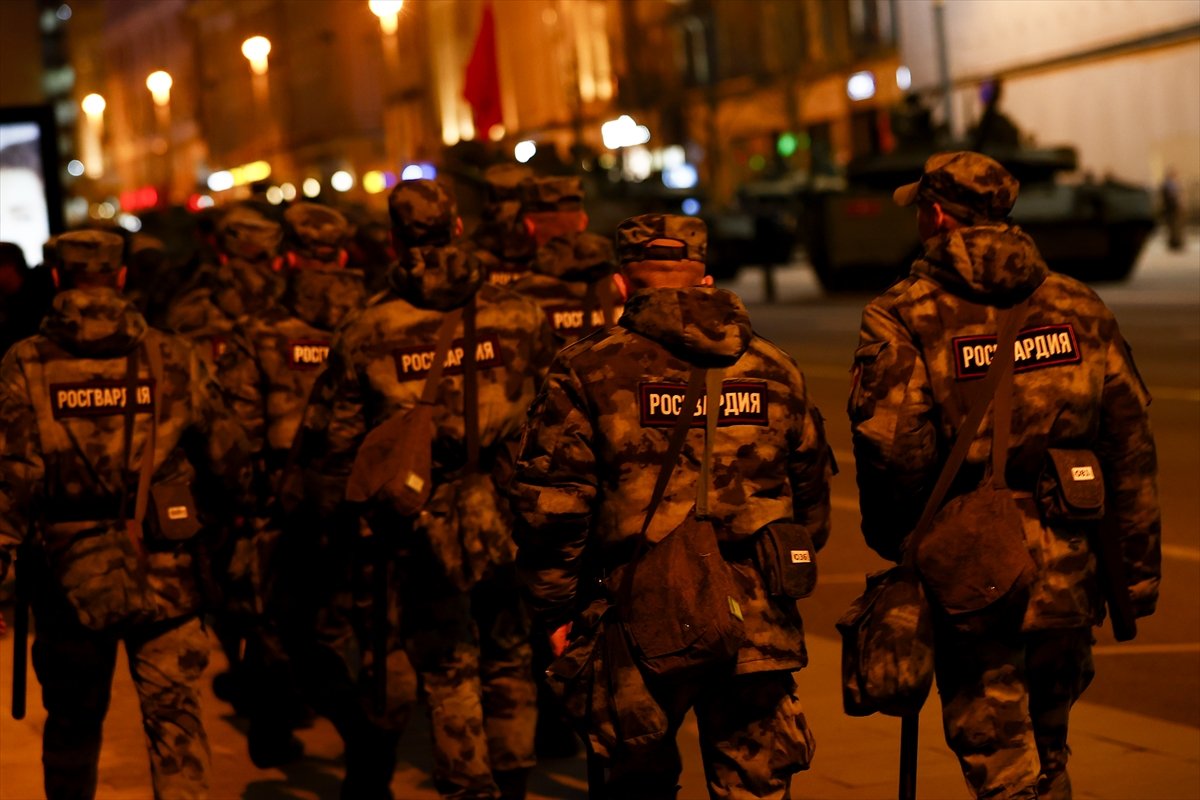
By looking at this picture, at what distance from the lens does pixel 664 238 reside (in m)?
4.99

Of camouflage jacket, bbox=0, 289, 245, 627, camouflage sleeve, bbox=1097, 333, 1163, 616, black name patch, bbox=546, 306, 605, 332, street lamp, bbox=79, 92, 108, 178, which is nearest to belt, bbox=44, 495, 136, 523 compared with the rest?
camouflage jacket, bbox=0, 289, 245, 627

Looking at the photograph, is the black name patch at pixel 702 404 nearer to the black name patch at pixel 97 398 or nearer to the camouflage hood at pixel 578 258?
the black name patch at pixel 97 398

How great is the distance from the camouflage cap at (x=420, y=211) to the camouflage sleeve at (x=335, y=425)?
1.23ft

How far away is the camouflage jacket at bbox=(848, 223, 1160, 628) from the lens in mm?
5207

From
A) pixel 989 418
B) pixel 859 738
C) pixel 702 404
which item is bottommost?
pixel 859 738

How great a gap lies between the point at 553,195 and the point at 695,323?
3161mm

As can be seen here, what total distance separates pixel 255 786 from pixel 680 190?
3295cm

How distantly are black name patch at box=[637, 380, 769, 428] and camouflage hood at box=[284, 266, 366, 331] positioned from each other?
273 centimetres

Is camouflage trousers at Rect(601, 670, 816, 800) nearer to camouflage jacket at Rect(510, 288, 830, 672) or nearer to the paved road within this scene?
camouflage jacket at Rect(510, 288, 830, 672)

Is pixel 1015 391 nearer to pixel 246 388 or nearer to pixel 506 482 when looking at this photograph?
pixel 506 482

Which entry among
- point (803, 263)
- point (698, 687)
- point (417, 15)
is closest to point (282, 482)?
point (698, 687)

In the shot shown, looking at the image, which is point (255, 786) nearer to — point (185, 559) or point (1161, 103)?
point (185, 559)

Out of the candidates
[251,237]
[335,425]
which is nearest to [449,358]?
[335,425]

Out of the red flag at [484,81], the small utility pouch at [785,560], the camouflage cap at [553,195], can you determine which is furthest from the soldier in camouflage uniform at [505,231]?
the red flag at [484,81]
